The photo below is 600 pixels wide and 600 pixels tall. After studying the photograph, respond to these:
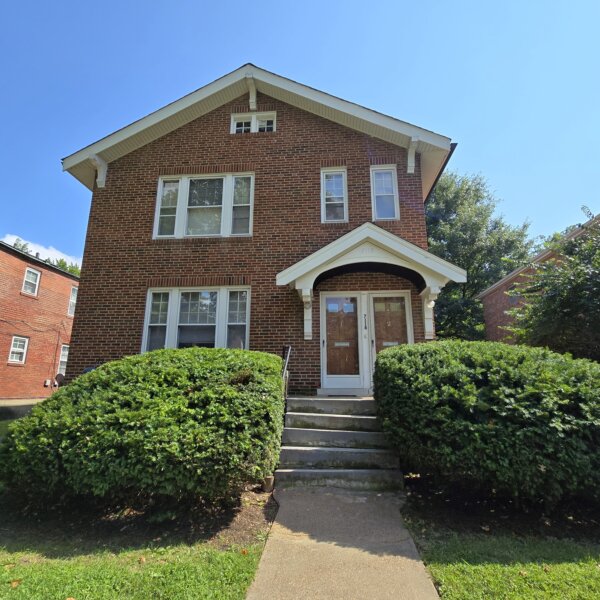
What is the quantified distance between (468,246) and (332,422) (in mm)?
19671

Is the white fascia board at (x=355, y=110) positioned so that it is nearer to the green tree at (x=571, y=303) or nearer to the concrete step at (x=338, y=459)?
the green tree at (x=571, y=303)

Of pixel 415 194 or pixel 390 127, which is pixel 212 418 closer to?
pixel 415 194

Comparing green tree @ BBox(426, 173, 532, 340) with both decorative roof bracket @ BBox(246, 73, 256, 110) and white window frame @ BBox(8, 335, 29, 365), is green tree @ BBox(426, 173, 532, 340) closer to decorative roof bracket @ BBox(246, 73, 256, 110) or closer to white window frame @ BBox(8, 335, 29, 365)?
decorative roof bracket @ BBox(246, 73, 256, 110)

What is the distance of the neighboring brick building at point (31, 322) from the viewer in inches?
704

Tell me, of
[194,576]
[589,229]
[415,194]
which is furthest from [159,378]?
[589,229]

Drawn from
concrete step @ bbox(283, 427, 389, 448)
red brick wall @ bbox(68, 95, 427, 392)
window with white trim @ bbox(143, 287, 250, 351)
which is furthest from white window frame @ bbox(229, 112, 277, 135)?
concrete step @ bbox(283, 427, 389, 448)

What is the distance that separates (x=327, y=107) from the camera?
927 cm

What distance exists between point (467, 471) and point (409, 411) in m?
0.84

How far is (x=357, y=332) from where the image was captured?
8.18 m

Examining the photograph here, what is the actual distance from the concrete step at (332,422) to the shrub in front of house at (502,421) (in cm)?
117

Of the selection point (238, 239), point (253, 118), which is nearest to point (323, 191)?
point (238, 239)

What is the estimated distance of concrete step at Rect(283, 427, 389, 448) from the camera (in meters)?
5.43

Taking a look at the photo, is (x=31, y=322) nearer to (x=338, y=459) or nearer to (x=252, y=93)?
(x=252, y=93)

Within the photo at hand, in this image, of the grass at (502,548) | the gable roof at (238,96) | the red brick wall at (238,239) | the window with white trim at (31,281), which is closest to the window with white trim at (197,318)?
the red brick wall at (238,239)
